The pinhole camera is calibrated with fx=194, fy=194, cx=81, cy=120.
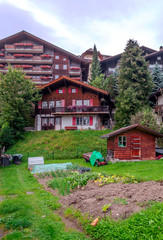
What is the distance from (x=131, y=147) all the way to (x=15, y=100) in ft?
64.8

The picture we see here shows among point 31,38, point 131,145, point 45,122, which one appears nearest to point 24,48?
point 31,38

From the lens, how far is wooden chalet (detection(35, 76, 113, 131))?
3572 cm

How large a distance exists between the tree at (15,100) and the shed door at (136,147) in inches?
704

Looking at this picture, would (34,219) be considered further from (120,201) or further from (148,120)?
(148,120)

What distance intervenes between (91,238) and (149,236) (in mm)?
1532

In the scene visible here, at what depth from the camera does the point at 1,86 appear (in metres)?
32.0

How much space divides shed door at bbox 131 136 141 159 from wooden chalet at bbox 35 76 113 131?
14.7 meters

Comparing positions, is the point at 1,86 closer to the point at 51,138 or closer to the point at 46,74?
the point at 51,138

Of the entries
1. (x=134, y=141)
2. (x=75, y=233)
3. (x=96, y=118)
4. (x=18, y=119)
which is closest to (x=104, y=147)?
(x=134, y=141)

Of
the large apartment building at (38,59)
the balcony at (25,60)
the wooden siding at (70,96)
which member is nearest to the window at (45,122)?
the wooden siding at (70,96)

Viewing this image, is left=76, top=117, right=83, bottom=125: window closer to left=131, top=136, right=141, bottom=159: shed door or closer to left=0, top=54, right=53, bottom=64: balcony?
left=131, top=136, right=141, bottom=159: shed door

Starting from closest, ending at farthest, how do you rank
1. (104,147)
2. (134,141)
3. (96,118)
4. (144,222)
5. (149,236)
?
(149,236) → (144,222) → (134,141) → (104,147) → (96,118)

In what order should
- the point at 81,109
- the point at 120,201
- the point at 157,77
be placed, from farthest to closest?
the point at 157,77 → the point at 81,109 → the point at 120,201

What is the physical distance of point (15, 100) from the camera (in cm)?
3083
